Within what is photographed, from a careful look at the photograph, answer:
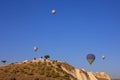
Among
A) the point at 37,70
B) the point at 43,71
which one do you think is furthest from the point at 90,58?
the point at 37,70

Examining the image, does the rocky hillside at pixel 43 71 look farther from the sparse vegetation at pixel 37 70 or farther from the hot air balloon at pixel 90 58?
the hot air balloon at pixel 90 58

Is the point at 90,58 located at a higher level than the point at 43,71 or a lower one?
lower

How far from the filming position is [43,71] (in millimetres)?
93688

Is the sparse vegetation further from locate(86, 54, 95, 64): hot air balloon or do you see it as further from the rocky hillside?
locate(86, 54, 95, 64): hot air balloon

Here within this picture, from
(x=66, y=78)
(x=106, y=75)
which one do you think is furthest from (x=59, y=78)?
(x=106, y=75)

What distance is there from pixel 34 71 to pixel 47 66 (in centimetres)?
1051

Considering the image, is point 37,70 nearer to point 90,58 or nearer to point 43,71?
point 43,71

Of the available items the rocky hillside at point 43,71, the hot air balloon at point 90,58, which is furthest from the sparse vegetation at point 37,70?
the hot air balloon at point 90,58

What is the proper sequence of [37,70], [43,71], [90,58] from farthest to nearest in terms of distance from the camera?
[37,70]
[43,71]
[90,58]

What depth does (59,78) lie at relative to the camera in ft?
292

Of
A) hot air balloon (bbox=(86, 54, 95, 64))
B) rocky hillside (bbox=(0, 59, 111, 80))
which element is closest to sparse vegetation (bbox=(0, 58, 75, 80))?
rocky hillside (bbox=(0, 59, 111, 80))

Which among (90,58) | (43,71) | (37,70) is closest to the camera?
(90,58)

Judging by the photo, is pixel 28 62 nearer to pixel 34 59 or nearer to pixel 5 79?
pixel 34 59

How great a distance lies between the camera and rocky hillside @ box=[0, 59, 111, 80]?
81.6 metres
